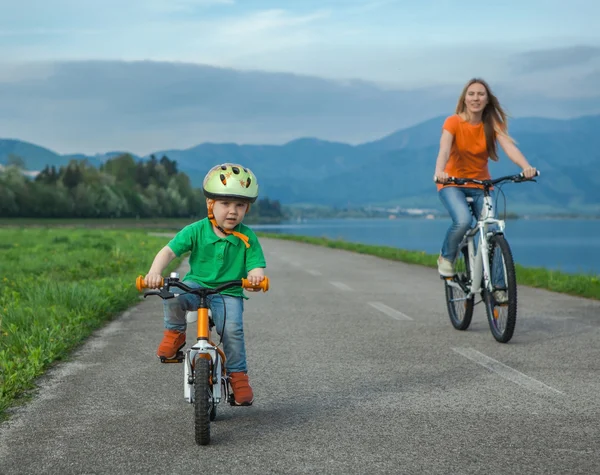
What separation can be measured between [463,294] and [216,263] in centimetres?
426

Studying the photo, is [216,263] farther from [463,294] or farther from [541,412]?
[463,294]

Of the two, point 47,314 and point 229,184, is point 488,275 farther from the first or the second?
point 47,314

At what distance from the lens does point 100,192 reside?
5497 inches

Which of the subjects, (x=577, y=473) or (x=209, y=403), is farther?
(x=209, y=403)

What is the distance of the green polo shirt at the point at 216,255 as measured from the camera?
4840mm

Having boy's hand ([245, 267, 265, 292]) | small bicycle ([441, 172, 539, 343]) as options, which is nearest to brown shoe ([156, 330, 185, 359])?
boy's hand ([245, 267, 265, 292])

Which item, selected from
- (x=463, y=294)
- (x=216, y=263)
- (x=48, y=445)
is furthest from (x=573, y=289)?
(x=48, y=445)

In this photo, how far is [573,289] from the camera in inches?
513

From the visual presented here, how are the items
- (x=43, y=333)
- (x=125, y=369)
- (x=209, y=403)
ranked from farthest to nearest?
(x=43, y=333)
(x=125, y=369)
(x=209, y=403)

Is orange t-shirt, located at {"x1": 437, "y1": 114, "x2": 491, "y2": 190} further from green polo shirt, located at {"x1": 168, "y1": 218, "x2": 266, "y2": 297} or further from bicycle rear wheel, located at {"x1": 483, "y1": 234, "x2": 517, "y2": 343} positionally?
green polo shirt, located at {"x1": 168, "y1": 218, "x2": 266, "y2": 297}

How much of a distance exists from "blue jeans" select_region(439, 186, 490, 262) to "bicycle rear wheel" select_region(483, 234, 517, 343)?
16.9 inches

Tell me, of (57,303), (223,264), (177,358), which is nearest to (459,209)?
(223,264)

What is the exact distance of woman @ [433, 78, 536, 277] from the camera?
824 cm

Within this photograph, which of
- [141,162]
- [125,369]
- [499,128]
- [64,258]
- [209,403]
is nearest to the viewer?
[209,403]
